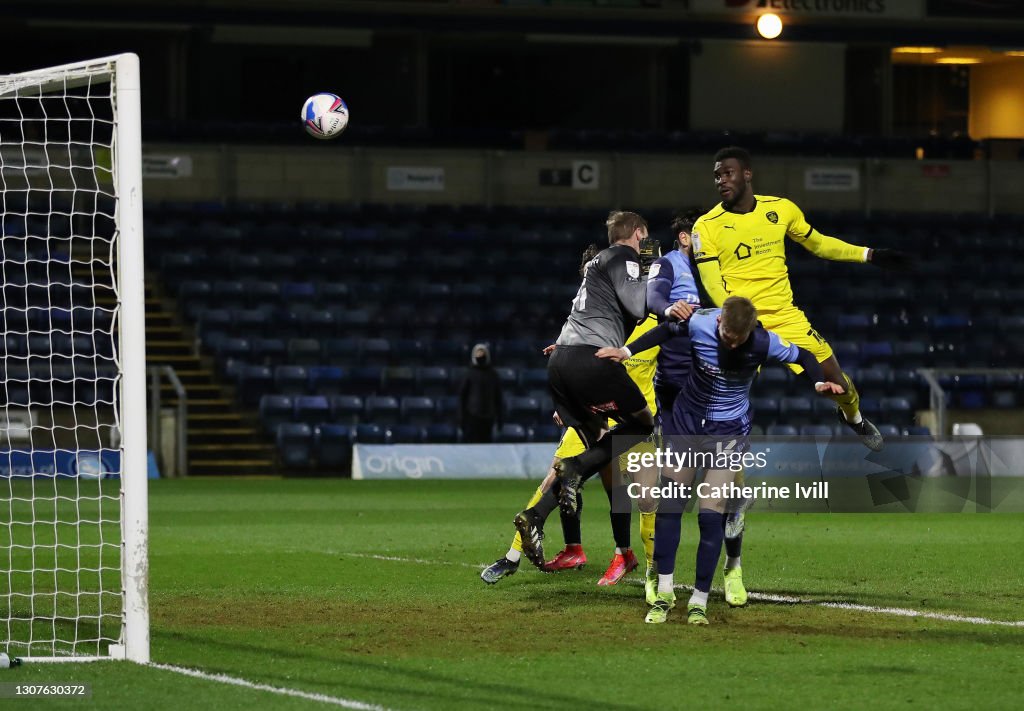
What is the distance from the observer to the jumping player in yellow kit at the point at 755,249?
10.0 m

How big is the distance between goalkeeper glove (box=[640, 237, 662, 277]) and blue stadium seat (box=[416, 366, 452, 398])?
15142mm

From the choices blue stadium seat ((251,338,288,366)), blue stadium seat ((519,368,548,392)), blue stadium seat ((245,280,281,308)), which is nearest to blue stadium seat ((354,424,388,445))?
blue stadium seat ((251,338,288,366))

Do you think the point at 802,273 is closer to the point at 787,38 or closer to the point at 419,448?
the point at 787,38

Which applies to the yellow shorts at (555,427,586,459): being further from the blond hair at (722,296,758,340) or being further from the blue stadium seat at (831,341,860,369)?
the blue stadium seat at (831,341,860,369)

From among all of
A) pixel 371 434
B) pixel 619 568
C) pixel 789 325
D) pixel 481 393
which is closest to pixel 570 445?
pixel 619 568

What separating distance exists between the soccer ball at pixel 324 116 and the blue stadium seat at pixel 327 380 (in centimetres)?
1131

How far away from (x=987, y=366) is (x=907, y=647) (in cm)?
1925

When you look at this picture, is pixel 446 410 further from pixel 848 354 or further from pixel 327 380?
pixel 848 354

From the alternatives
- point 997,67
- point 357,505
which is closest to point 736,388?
point 357,505

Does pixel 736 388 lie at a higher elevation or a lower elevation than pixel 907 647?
higher

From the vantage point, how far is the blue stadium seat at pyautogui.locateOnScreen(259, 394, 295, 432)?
77.8 ft

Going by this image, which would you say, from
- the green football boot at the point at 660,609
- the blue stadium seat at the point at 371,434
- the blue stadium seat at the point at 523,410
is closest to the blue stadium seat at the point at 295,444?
the blue stadium seat at the point at 371,434

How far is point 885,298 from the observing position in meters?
27.9

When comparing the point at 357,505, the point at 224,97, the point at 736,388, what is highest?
the point at 224,97
